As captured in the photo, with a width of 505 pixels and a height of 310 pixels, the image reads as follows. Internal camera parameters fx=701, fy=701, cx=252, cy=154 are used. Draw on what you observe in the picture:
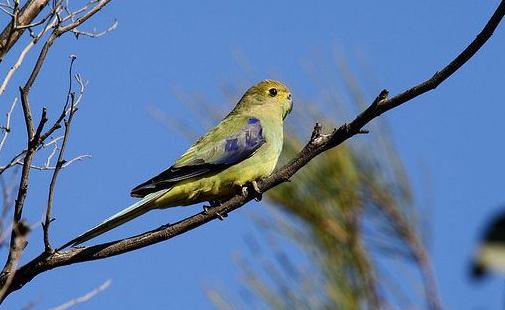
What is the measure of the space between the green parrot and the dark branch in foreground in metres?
0.64

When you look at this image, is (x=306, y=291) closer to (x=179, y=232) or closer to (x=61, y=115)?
(x=179, y=232)

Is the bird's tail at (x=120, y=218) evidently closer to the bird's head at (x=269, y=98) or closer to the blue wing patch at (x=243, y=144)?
the blue wing patch at (x=243, y=144)

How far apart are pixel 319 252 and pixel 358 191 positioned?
0.40 m

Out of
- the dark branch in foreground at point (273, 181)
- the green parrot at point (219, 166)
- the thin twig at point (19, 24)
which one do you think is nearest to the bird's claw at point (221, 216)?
the dark branch in foreground at point (273, 181)

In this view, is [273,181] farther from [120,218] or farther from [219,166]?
[219,166]

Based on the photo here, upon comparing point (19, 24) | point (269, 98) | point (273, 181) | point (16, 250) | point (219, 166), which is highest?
point (269, 98)

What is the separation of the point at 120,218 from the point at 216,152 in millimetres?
1363

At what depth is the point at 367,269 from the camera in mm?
2844

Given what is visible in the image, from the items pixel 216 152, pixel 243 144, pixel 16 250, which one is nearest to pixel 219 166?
pixel 216 152

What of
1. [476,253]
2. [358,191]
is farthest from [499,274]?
[358,191]

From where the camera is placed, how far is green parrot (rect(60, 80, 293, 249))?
4.38 meters

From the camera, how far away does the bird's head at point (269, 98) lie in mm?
5980

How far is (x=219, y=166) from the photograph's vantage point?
16.0ft

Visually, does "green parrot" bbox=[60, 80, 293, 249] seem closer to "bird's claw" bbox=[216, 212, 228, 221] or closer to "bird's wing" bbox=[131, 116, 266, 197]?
"bird's wing" bbox=[131, 116, 266, 197]
